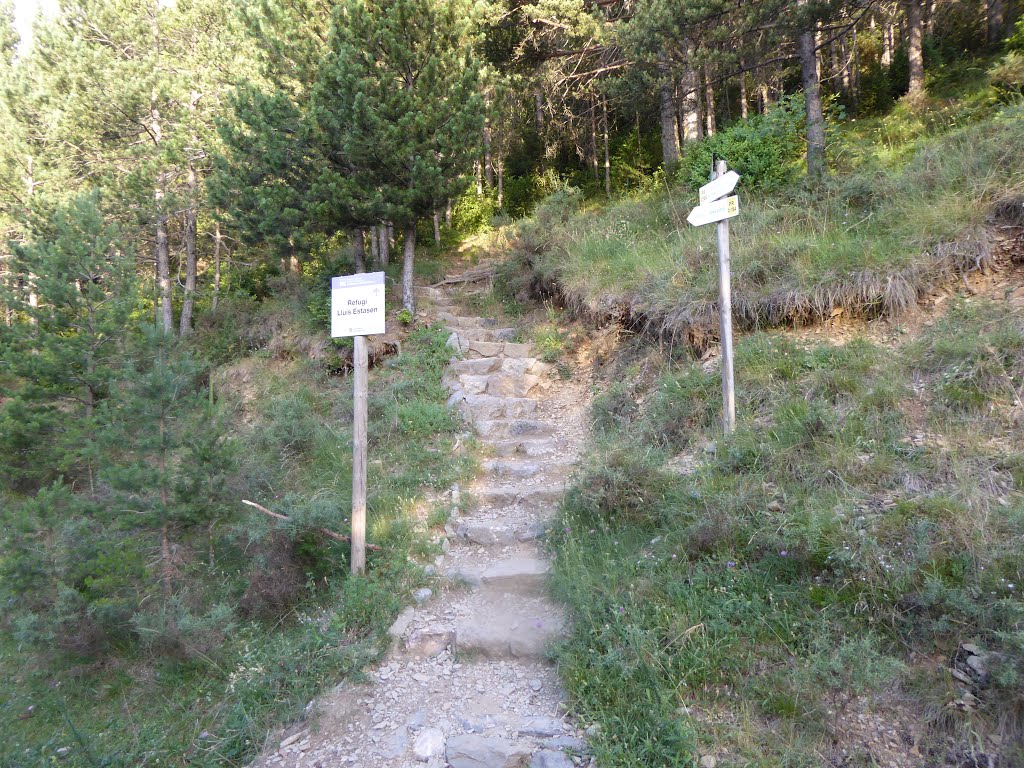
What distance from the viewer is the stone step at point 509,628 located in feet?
13.4

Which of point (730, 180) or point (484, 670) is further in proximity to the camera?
point (730, 180)

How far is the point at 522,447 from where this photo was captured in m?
6.91

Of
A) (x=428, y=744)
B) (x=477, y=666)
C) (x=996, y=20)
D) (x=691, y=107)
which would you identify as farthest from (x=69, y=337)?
(x=996, y=20)

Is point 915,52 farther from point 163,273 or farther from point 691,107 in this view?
point 163,273

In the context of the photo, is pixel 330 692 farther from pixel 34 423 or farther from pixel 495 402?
pixel 34 423

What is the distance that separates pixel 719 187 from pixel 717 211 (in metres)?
0.20

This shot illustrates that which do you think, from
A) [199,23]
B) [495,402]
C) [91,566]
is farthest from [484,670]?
[199,23]

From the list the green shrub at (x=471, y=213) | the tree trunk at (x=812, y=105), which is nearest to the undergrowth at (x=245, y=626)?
the tree trunk at (x=812, y=105)

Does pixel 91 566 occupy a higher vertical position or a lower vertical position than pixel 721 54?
lower

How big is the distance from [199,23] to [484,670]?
14655mm

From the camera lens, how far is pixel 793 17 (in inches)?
298

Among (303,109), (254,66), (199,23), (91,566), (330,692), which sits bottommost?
Result: (330,692)

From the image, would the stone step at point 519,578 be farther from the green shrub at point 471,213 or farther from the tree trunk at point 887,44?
the tree trunk at point 887,44

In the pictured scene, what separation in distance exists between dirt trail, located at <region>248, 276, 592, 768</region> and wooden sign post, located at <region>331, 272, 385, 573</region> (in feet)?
2.74
